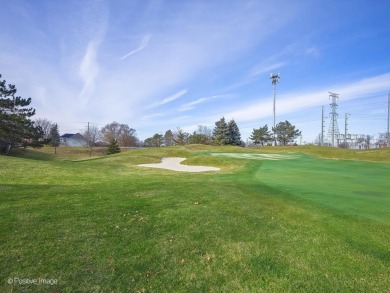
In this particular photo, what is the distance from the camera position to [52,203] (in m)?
8.15

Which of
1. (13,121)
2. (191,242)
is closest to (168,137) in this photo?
(13,121)

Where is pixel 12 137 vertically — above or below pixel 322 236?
above

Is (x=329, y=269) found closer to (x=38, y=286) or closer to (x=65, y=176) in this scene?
(x=38, y=286)

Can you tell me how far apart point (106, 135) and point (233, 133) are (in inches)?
2094

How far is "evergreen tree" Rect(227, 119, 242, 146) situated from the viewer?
7919 centimetres

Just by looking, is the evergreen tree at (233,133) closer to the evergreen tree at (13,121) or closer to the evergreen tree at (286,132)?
the evergreen tree at (286,132)

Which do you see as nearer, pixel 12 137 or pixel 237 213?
pixel 237 213

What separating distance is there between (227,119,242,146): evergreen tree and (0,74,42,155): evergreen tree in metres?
51.3

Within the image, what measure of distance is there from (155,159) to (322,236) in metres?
28.6

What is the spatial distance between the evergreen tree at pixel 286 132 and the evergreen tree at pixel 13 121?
7548 cm

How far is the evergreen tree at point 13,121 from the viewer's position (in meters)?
36.4

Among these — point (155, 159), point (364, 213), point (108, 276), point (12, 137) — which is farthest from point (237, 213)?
point (12, 137)

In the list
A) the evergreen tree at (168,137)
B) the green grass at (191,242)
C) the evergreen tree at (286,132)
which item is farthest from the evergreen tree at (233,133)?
the green grass at (191,242)

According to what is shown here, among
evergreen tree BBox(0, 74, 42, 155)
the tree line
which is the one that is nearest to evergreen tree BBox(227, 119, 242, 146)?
the tree line
